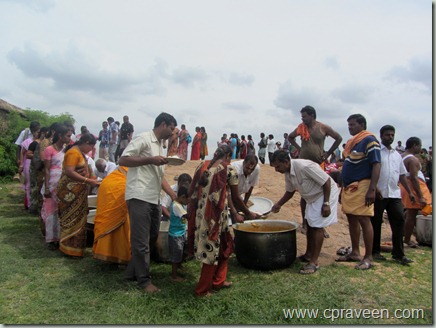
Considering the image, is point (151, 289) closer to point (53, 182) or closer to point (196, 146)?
point (53, 182)

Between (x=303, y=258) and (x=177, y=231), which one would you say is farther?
(x=303, y=258)

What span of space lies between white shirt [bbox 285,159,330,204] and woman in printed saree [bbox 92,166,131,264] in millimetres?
2234

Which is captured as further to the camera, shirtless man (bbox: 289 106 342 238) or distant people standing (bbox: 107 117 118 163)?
distant people standing (bbox: 107 117 118 163)

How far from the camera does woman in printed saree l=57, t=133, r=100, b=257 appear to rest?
5250 millimetres

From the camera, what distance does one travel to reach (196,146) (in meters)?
16.1

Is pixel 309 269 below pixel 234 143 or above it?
below

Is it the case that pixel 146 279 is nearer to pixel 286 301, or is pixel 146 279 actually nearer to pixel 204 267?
pixel 204 267

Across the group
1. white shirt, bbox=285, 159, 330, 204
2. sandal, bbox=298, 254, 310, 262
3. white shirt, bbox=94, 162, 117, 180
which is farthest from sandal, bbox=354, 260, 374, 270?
white shirt, bbox=94, 162, 117, 180

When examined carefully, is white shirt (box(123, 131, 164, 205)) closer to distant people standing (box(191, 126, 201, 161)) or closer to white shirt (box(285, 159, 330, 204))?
white shirt (box(285, 159, 330, 204))

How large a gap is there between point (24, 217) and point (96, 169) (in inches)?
74.6

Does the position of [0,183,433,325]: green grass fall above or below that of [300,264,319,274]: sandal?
below

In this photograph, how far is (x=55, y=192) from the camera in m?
5.77

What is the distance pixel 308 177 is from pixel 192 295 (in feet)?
6.71

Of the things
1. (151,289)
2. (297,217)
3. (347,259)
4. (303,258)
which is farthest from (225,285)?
(297,217)
